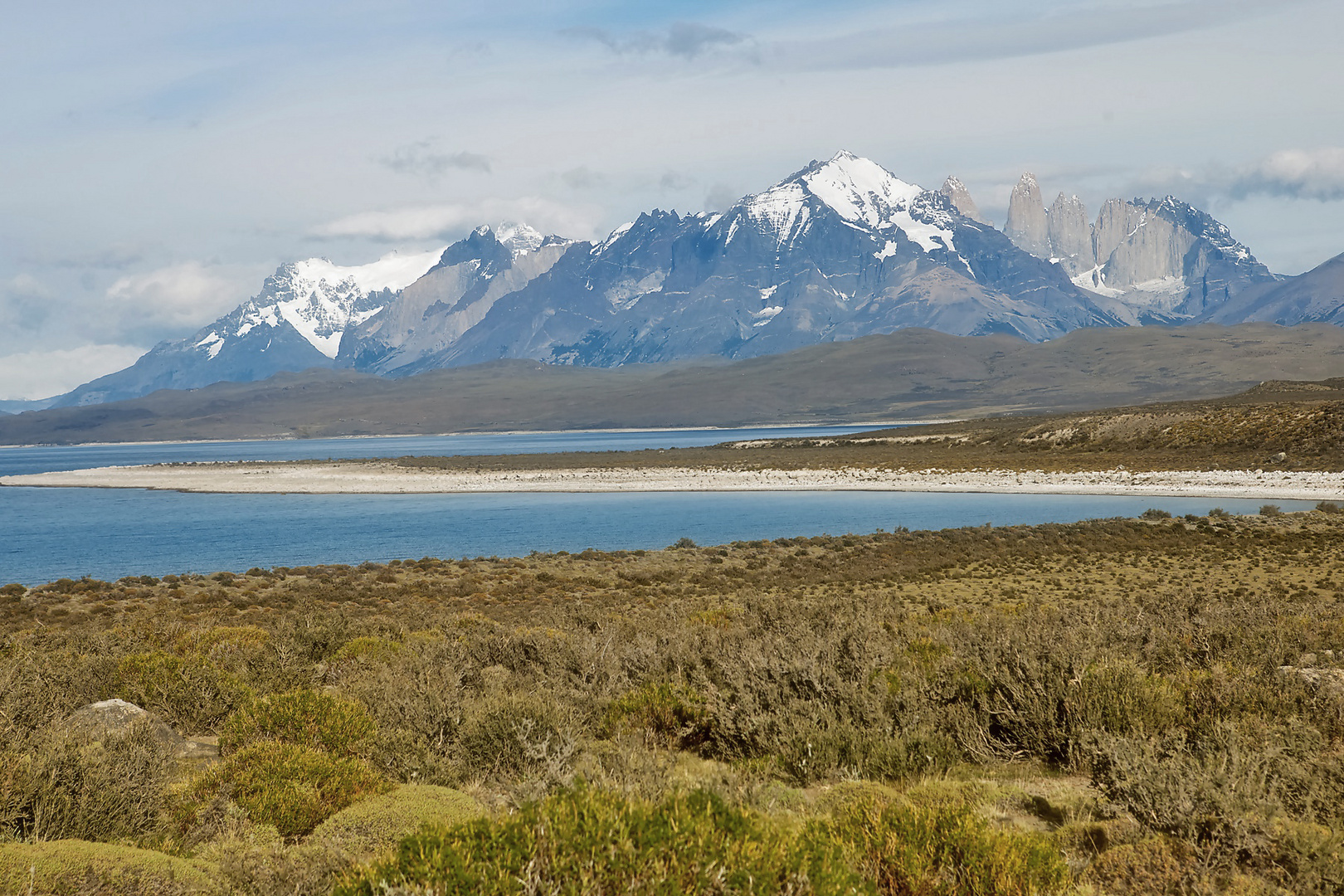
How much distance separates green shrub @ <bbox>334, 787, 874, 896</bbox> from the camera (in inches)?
145

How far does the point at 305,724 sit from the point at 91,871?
10.6 feet

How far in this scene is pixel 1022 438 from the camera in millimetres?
74375

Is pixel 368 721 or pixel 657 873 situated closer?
pixel 657 873

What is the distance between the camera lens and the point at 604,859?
381cm

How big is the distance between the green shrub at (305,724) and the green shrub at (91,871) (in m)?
2.52

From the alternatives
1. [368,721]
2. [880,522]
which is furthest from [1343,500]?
[368,721]

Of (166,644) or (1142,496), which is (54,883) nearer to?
(166,644)

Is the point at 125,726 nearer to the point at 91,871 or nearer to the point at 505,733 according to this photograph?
the point at 505,733

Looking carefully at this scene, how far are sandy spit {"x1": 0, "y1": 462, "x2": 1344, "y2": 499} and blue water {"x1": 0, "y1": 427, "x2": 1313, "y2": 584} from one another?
7.57 ft

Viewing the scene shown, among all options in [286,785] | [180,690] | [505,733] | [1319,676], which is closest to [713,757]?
[505,733]

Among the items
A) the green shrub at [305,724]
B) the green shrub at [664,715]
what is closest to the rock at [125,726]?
the green shrub at [305,724]

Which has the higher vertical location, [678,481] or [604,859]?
[604,859]

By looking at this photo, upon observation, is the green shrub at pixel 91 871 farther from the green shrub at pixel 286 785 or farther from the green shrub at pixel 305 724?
the green shrub at pixel 305 724

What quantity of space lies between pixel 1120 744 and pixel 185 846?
592cm
